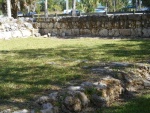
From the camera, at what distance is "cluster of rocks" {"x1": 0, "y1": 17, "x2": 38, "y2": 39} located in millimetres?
15914

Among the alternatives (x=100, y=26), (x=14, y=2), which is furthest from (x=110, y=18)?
(x=14, y=2)

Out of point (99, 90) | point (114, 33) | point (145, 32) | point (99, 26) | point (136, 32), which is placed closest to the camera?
point (99, 90)

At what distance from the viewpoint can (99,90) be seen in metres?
5.05

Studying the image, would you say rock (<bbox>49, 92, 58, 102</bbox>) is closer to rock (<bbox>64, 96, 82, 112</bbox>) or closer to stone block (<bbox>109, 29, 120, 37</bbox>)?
rock (<bbox>64, 96, 82, 112</bbox>)

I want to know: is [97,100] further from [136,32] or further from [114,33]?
[114,33]

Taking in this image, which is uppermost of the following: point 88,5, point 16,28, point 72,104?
point 88,5

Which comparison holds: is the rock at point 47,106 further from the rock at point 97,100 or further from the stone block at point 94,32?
the stone block at point 94,32

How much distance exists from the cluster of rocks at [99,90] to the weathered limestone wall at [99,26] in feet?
27.3

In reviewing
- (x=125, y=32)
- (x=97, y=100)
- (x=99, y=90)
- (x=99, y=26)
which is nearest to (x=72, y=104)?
(x=97, y=100)

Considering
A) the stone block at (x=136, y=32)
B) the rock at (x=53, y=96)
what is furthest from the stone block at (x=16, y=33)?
the rock at (x=53, y=96)

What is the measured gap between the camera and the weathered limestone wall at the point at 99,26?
579 inches

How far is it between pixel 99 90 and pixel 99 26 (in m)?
11.1

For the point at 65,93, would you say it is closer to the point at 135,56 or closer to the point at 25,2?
the point at 135,56

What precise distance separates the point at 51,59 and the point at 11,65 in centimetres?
121
